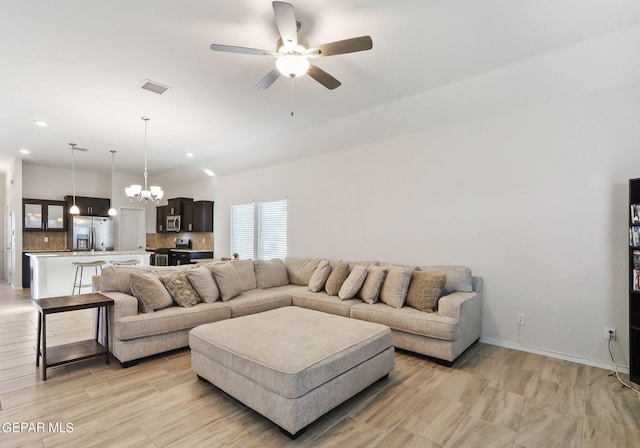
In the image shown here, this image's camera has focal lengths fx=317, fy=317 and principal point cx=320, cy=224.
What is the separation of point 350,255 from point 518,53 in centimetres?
345

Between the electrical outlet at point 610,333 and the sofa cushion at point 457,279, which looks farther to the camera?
the sofa cushion at point 457,279

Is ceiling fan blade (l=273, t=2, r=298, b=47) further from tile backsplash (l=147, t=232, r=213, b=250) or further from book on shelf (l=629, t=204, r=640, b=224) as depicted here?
tile backsplash (l=147, t=232, r=213, b=250)

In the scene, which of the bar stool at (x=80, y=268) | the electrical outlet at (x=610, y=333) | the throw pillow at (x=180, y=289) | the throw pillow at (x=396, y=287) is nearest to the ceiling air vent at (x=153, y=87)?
the throw pillow at (x=180, y=289)

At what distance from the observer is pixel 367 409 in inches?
96.6

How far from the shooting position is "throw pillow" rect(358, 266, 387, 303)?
4.03 m

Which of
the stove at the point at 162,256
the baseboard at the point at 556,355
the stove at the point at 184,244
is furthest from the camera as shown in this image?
the stove at the point at 184,244

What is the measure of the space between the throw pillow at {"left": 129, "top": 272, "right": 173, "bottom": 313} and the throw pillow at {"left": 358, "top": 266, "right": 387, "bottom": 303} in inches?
93.7

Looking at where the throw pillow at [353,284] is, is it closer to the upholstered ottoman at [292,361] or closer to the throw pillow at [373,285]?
the throw pillow at [373,285]

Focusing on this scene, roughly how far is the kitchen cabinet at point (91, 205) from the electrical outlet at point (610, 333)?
35.7 ft

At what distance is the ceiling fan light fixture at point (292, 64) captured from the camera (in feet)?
7.91

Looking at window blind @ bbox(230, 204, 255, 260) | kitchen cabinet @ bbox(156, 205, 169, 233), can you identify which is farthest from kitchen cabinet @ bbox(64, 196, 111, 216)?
window blind @ bbox(230, 204, 255, 260)

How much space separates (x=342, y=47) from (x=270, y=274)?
3.69m

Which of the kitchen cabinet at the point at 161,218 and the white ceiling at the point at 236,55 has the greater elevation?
the white ceiling at the point at 236,55

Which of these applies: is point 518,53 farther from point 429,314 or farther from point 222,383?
point 222,383
